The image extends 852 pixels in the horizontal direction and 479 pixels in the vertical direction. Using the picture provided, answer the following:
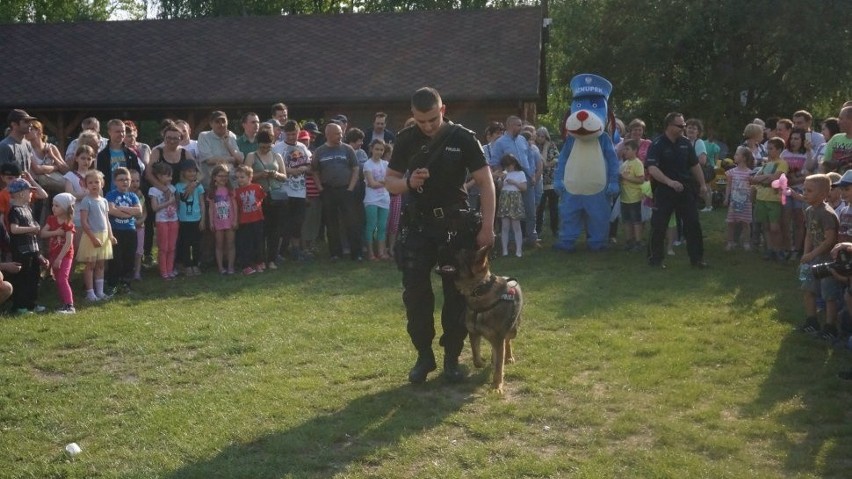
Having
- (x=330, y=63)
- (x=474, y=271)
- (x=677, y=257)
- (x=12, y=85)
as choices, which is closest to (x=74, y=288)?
(x=474, y=271)

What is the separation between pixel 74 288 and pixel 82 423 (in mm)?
5176

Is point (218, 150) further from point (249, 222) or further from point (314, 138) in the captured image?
point (314, 138)

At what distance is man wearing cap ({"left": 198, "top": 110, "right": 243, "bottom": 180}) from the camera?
12.1 m

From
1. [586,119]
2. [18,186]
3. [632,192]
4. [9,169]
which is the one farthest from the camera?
[632,192]

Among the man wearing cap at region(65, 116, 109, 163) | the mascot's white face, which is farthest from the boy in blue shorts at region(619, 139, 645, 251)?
the man wearing cap at region(65, 116, 109, 163)

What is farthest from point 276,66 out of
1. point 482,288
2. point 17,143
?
point 482,288

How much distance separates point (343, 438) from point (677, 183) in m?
7.02

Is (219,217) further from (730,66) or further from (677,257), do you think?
(730,66)

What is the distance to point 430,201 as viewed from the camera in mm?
6590

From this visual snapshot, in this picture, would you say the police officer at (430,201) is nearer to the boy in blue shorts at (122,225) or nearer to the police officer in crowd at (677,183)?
the boy in blue shorts at (122,225)

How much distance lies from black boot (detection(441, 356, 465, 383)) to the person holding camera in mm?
3146

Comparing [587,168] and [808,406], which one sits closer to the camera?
[808,406]

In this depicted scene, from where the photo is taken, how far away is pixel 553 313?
30.1ft

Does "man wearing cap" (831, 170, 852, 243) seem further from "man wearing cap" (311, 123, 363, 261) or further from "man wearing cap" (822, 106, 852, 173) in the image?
"man wearing cap" (311, 123, 363, 261)
